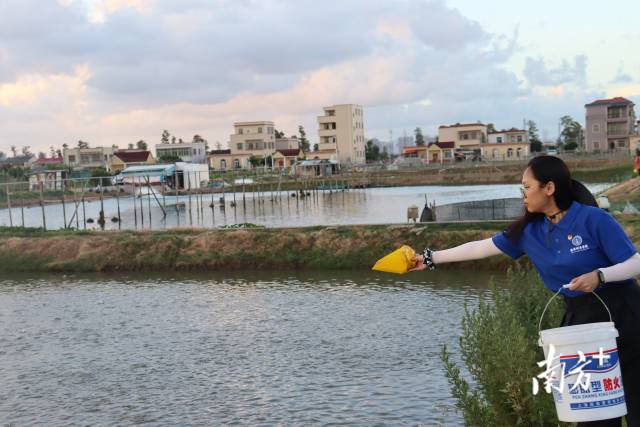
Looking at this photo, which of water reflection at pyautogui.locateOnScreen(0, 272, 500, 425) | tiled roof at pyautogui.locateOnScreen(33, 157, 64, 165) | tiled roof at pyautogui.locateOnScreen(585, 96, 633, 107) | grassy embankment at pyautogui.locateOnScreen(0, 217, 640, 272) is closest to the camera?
water reflection at pyautogui.locateOnScreen(0, 272, 500, 425)

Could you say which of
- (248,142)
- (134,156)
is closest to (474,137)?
(248,142)

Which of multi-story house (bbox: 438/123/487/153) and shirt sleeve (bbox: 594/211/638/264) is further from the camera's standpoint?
multi-story house (bbox: 438/123/487/153)

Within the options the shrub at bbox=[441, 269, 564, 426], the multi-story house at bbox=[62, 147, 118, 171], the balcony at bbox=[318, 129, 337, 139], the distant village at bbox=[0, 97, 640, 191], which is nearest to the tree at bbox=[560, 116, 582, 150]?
the distant village at bbox=[0, 97, 640, 191]

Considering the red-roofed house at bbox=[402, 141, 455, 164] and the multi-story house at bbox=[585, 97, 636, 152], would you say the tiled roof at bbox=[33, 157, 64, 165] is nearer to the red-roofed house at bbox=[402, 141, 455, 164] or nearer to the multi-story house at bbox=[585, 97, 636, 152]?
the red-roofed house at bbox=[402, 141, 455, 164]

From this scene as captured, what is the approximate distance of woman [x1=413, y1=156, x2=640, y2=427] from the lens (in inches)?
150

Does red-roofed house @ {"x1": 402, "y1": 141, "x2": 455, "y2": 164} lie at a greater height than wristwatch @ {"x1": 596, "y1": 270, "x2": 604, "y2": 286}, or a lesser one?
greater

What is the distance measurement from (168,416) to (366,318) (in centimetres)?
577

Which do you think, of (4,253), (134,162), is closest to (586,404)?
(4,253)

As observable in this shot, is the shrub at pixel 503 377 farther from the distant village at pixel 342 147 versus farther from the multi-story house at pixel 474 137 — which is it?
the multi-story house at pixel 474 137

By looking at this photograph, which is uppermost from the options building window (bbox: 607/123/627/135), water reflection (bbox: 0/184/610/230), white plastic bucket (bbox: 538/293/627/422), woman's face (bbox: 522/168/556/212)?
building window (bbox: 607/123/627/135)

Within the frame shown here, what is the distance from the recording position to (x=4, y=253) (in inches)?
984

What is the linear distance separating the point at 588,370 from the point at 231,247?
66.3 feet

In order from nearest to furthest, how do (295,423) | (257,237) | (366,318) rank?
(295,423) → (366,318) → (257,237)

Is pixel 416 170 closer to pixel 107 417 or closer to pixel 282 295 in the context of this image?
pixel 282 295
